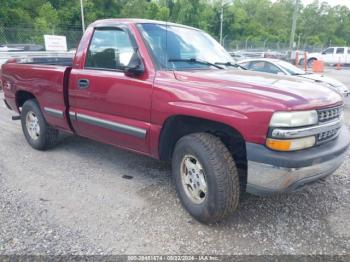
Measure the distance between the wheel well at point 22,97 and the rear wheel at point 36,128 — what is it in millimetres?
139

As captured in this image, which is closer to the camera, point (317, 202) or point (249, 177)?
point (249, 177)

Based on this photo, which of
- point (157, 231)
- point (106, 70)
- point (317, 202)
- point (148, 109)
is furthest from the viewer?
point (106, 70)

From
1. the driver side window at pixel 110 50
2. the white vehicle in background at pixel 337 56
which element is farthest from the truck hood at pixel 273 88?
the white vehicle in background at pixel 337 56

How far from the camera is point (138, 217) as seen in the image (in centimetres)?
314

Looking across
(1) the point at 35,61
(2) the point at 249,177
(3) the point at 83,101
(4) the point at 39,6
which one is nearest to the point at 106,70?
(3) the point at 83,101

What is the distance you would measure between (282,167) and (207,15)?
55370mm

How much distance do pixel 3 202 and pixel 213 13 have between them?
2123 inches

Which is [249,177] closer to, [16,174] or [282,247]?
[282,247]

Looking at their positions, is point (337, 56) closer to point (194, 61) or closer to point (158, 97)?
point (194, 61)

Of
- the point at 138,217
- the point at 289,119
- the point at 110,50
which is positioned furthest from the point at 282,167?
the point at 110,50

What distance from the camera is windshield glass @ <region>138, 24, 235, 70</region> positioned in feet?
11.3

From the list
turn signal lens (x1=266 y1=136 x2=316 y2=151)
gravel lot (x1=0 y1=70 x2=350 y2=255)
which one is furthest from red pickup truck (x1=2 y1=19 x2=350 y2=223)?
gravel lot (x1=0 y1=70 x2=350 y2=255)

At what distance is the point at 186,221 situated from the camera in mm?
3104

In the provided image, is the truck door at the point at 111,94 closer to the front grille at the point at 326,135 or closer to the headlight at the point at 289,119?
the headlight at the point at 289,119
